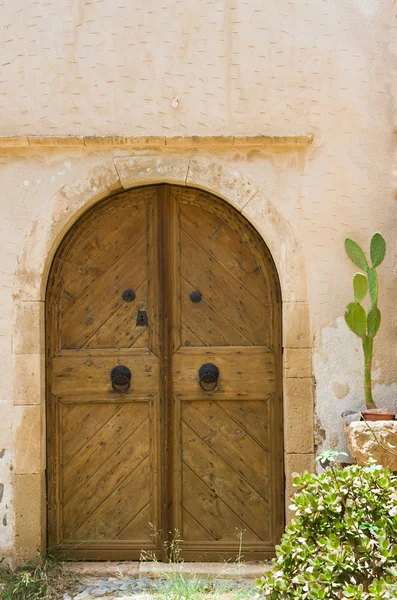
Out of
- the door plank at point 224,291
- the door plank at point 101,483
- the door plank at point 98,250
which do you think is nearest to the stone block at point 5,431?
the door plank at point 101,483

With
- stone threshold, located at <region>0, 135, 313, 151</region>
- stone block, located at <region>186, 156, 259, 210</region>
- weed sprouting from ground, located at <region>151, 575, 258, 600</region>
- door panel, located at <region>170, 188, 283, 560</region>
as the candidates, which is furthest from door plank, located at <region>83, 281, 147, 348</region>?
weed sprouting from ground, located at <region>151, 575, 258, 600</region>

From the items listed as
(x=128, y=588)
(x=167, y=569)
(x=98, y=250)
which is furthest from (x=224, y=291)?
(x=128, y=588)

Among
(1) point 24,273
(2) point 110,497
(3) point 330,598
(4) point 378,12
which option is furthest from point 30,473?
(4) point 378,12

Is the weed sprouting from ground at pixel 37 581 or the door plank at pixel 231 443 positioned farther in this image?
the door plank at pixel 231 443

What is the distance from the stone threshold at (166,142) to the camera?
15.0ft

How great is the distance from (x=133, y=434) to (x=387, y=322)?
66.1 inches

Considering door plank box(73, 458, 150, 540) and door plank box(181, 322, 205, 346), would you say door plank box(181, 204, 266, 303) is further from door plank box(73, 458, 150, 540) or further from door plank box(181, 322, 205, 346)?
door plank box(73, 458, 150, 540)

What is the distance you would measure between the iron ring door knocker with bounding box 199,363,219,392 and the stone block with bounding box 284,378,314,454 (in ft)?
1.54

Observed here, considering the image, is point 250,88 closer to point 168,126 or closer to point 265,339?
point 168,126

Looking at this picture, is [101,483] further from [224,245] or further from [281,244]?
[281,244]

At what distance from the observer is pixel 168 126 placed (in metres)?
4.64

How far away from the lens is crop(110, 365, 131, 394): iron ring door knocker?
470 cm

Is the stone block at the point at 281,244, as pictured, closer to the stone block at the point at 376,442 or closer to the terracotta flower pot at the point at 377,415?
the terracotta flower pot at the point at 377,415

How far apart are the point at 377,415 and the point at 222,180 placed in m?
1.64
